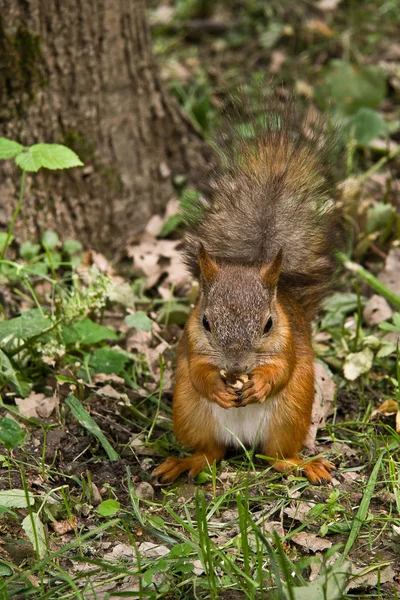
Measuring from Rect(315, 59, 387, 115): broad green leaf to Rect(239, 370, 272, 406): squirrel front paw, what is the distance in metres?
2.59

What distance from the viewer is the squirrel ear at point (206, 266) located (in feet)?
8.80

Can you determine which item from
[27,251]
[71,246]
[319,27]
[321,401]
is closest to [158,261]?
[71,246]

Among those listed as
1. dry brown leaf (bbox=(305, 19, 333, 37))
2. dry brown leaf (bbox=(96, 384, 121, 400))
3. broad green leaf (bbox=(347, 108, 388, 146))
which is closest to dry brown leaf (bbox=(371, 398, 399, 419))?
dry brown leaf (bbox=(96, 384, 121, 400))

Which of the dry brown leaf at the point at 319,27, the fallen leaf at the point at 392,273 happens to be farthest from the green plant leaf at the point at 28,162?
the dry brown leaf at the point at 319,27

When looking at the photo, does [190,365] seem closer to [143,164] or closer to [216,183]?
[216,183]

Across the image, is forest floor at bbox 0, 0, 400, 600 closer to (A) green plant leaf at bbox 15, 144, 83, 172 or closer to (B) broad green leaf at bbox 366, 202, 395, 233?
(B) broad green leaf at bbox 366, 202, 395, 233

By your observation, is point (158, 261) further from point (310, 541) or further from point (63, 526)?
point (310, 541)

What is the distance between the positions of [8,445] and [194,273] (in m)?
0.85

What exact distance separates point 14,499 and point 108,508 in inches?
11.1

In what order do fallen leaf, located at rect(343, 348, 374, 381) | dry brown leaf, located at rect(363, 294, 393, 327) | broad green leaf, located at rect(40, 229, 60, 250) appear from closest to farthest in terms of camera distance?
fallen leaf, located at rect(343, 348, 374, 381) → dry brown leaf, located at rect(363, 294, 393, 327) → broad green leaf, located at rect(40, 229, 60, 250)

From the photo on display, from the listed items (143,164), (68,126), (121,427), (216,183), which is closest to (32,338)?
(121,427)

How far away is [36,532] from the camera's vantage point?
7.80 ft

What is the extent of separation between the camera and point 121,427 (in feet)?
9.93

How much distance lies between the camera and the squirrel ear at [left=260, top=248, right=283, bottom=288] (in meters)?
2.65
